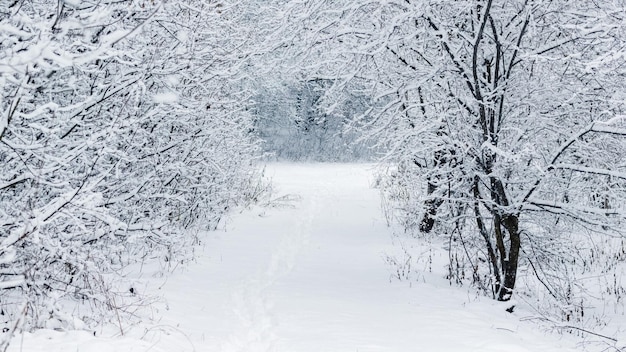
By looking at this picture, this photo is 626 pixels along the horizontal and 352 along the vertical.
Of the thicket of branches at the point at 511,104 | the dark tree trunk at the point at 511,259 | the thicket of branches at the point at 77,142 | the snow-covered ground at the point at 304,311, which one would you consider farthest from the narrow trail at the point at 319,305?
the thicket of branches at the point at 511,104

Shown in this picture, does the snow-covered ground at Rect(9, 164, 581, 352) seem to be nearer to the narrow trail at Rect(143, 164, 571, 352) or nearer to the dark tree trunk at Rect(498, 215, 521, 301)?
the narrow trail at Rect(143, 164, 571, 352)

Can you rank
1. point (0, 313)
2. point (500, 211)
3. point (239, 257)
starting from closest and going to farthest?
point (0, 313)
point (500, 211)
point (239, 257)

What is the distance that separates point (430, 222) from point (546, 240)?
16.2 ft

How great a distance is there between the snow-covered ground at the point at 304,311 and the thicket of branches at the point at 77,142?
1.81 ft

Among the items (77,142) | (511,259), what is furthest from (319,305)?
(77,142)

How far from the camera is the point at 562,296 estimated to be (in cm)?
691

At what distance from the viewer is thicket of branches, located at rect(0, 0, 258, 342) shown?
3.19m

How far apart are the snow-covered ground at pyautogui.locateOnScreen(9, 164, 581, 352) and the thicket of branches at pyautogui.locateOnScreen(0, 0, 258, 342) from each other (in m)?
0.55

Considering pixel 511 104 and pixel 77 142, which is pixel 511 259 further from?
pixel 77 142

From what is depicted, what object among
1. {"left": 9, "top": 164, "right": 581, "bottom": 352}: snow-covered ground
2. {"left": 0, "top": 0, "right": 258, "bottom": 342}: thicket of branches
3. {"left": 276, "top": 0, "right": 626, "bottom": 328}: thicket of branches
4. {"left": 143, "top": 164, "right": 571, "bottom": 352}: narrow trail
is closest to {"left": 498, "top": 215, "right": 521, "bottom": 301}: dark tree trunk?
{"left": 276, "top": 0, "right": 626, "bottom": 328}: thicket of branches

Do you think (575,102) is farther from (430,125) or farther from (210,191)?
(210,191)

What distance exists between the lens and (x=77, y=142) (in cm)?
443

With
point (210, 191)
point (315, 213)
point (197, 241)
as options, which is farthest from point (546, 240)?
point (315, 213)

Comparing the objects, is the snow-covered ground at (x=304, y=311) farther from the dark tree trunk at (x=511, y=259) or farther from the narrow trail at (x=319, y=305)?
the dark tree trunk at (x=511, y=259)
